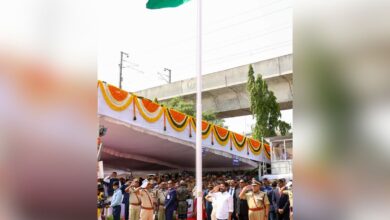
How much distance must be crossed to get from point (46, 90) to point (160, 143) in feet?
46.4

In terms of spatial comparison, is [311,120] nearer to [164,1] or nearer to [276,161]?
[164,1]

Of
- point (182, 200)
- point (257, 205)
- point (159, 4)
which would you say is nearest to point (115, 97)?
point (182, 200)

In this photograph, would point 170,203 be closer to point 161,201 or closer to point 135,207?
point 161,201

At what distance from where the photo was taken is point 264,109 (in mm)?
26750

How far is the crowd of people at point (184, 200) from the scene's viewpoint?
952 centimetres

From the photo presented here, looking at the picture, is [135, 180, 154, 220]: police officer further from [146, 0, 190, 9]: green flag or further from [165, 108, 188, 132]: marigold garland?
[146, 0, 190, 9]: green flag

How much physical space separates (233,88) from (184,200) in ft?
65.7

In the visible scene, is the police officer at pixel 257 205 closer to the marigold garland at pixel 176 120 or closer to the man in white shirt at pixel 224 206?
the man in white shirt at pixel 224 206

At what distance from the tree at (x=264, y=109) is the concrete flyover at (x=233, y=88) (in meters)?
1.53

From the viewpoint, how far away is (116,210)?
1051cm

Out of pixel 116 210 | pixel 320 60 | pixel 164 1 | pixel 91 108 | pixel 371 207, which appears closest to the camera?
pixel 371 207

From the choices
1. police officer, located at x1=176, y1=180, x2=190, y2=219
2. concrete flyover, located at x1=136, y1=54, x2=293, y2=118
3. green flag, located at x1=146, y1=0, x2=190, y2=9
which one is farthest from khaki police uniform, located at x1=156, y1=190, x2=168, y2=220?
A: concrete flyover, located at x1=136, y1=54, x2=293, y2=118

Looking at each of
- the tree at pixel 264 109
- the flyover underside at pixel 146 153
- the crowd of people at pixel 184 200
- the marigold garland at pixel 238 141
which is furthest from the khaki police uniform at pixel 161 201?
the tree at pixel 264 109

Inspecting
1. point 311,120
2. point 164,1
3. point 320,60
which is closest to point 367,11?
point 320,60
